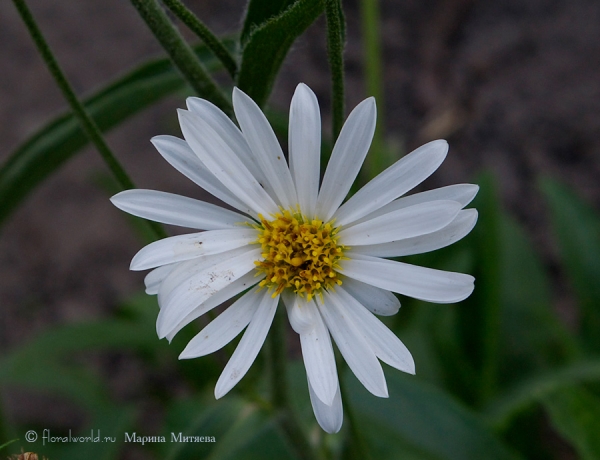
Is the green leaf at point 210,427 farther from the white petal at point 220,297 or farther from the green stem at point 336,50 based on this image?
the green stem at point 336,50

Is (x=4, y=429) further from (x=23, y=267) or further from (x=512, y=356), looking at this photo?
(x=512, y=356)

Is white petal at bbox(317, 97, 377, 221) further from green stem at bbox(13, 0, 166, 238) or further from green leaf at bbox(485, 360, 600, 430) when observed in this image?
green leaf at bbox(485, 360, 600, 430)

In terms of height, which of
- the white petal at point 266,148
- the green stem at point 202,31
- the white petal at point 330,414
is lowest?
the white petal at point 330,414

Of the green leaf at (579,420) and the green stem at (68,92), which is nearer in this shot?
the green stem at (68,92)

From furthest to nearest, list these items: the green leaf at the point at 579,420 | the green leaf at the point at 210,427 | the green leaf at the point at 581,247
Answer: the green leaf at the point at 581,247
the green leaf at the point at 579,420
the green leaf at the point at 210,427

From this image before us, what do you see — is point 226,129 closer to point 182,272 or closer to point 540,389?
point 182,272

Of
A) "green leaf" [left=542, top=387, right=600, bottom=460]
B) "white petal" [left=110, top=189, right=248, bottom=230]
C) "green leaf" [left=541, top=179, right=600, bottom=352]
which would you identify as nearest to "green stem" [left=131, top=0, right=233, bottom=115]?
"white petal" [left=110, top=189, right=248, bottom=230]

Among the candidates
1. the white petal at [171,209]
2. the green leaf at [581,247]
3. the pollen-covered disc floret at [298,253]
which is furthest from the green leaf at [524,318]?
the white petal at [171,209]
